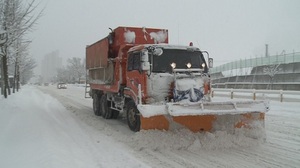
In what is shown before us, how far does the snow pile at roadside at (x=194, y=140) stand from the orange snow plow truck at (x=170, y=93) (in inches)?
7.1

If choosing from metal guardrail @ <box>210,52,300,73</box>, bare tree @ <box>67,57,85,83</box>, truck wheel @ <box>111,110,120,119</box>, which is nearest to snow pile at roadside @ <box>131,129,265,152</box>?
truck wheel @ <box>111,110,120,119</box>

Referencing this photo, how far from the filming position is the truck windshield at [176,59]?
865 cm

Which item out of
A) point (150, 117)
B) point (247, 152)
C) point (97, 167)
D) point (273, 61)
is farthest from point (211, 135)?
point (273, 61)

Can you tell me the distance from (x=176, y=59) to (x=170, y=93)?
1080mm

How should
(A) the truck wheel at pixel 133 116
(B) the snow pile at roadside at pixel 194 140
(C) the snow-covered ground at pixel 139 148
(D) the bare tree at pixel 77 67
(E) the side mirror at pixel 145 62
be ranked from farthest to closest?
(D) the bare tree at pixel 77 67 < (A) the truck wheel at pixel 133 116 < (E) the side mirror at pixel 145 62 < (B) the snow pile at roadside at pixel 194 140 < (C) the snow-covered ground at pixel 139 148

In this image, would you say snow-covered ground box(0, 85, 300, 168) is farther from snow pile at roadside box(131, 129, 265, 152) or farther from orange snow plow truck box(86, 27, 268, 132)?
orange snow plow truck box(86, 27, 268, 132)

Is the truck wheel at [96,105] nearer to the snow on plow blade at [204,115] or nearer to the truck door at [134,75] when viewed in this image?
the truck door at [134,75]

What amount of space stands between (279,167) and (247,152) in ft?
3.73

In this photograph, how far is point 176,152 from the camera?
23.3 feet

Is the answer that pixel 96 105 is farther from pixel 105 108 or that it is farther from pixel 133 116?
pixel 133 116

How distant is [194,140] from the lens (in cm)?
764

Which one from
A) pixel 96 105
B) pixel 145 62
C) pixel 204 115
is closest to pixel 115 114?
pixel 96 105

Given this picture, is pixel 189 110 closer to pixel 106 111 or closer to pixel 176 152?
pixel 176 152

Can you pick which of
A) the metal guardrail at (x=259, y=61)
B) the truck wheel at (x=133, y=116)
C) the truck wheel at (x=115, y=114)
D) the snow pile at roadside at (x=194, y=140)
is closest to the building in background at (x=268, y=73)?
the metal guardrail at (x=259, y=61)
